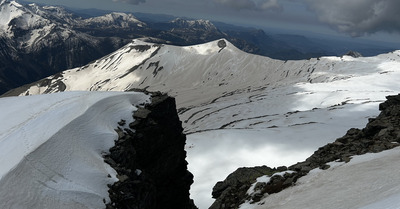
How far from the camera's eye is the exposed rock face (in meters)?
25.0

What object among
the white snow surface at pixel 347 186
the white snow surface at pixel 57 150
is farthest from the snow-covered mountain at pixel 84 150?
the white snow surface at pixel 347 186

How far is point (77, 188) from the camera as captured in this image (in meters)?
20.5

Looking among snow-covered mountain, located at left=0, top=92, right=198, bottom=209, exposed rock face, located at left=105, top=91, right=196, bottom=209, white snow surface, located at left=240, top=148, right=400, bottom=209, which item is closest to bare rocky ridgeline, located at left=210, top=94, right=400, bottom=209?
white snow surface, located at left=240, top=148, right=400, bottom=209

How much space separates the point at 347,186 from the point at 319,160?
825 cm

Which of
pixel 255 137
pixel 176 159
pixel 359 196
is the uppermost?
pixel 359 196

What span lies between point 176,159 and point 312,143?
3110 centimetres

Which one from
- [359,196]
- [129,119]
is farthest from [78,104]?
[359,196]

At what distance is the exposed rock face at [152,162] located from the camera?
2502 cm

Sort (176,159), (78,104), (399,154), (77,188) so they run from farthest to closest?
(176,159)
(78,104)
(77,188)
(399,154)

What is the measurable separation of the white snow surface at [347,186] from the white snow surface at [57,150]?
39.7 ft

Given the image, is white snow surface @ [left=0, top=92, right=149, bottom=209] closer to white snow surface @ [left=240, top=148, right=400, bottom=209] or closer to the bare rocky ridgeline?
the bare rocky ridgeline

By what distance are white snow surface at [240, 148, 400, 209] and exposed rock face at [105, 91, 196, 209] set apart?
413 inches

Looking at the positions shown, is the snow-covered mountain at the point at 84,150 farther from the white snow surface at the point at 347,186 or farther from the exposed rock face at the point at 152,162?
the white snow surface at the point at 347,186

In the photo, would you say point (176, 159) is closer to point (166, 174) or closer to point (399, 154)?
point (166, 174)
